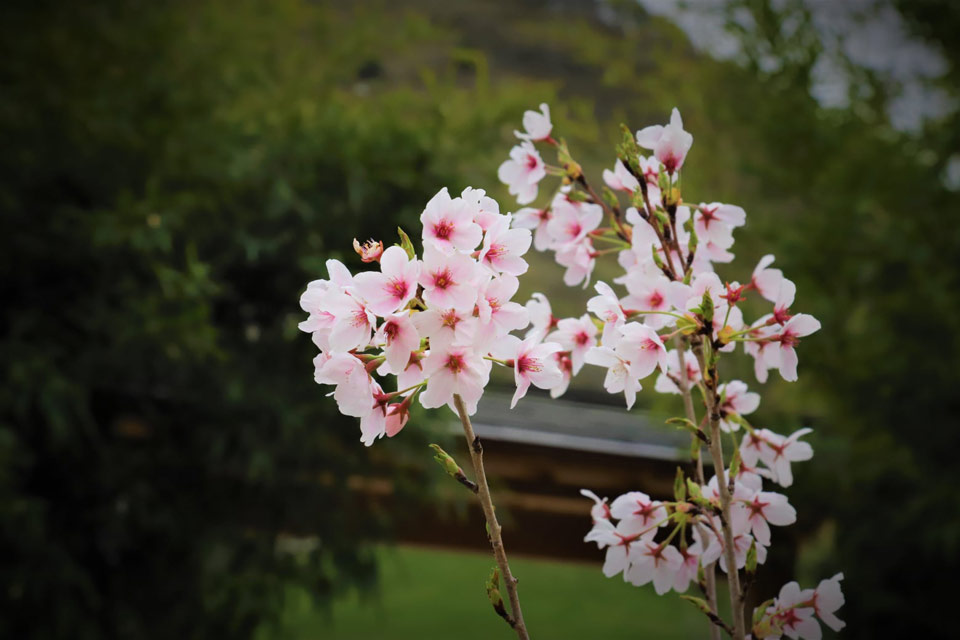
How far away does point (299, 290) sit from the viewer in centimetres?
188

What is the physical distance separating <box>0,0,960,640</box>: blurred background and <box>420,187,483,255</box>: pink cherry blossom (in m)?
1.30

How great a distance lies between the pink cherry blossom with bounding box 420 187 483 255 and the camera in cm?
43

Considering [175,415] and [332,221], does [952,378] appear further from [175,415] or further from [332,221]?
[175,415]

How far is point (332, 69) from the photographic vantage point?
2291 mm

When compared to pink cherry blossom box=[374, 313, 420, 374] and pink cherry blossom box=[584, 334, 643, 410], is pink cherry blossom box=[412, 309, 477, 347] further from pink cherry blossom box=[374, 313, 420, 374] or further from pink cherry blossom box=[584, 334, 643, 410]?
pink cherry blossom box=[584, 334, 643, 410]

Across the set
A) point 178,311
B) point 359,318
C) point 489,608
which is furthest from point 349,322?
point 489,608

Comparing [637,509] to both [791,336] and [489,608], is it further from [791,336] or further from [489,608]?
[489,608]

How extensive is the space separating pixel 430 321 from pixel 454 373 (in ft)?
0.11

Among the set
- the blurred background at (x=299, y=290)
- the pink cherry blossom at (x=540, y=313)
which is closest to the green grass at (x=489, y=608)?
the blurred background at (x=299, y=290)

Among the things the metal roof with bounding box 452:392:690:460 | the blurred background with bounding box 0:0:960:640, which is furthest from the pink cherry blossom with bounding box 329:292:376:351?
the metal roof with bounding box 452:392:690:460

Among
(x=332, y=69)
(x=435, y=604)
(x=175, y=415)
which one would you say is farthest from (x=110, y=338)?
(x=435, y=604)

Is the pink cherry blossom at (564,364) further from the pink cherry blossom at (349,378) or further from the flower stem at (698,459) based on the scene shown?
the pink cherry blossom at (349,378)

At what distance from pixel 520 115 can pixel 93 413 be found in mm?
1371

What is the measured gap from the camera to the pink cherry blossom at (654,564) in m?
0.51
